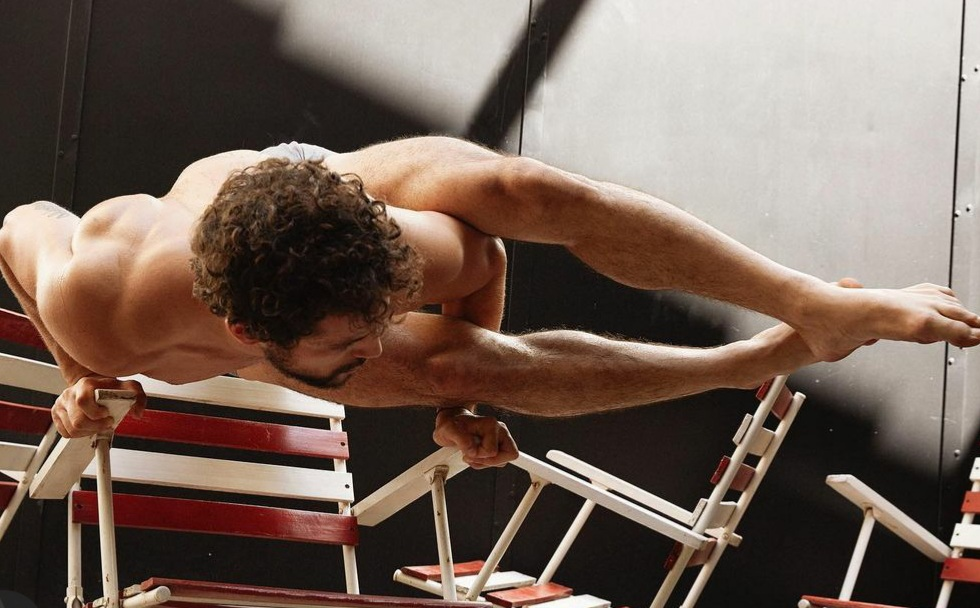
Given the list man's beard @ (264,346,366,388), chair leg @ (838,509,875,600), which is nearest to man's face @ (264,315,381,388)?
man's beard @ (264,346,366,388)

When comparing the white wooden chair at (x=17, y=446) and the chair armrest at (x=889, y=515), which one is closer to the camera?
the white wooden chair at (x=17, y=446)

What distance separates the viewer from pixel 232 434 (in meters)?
2.69

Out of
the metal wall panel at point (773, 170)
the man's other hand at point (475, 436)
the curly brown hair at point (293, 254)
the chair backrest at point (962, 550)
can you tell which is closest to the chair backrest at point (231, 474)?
the man's other hand at point (475, 436)

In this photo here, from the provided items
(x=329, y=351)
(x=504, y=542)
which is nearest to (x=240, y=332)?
(x=329, y=351)

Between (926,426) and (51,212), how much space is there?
9.68 feet

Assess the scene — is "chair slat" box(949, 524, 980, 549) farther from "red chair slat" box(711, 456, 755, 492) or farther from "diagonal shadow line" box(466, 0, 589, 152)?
"diagonal shadow line" box(466, 0, 589, 152)

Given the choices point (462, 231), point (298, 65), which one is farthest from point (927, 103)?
point (462, 231)

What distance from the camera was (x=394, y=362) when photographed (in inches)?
80.4

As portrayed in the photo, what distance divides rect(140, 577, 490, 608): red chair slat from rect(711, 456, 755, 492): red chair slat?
57.5 inches

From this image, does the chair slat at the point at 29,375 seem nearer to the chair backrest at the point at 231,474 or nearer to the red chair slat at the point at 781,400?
the chair backrest at the point at 231,474

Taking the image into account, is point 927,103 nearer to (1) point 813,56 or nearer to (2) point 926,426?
(1) point 813,56

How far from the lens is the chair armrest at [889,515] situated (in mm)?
3111

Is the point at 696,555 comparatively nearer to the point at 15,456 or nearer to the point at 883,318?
the point at 883,318

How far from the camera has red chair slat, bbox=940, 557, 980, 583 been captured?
3219 millimetres
